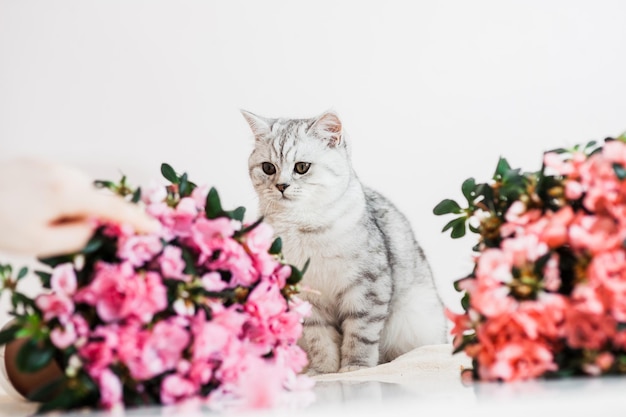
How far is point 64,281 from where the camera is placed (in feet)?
2.86

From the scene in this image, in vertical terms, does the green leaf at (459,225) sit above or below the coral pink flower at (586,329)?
above

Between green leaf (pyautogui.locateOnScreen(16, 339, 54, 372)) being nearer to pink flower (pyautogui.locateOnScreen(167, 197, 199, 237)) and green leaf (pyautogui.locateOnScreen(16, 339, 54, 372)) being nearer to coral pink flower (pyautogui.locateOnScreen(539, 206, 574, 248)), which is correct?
pink flower (pyautogui.locateOnScreen(167, 197, 199, 237))

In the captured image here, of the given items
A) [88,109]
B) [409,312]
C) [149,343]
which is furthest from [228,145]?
[149,343]

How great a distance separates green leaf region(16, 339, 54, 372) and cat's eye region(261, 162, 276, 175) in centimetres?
98

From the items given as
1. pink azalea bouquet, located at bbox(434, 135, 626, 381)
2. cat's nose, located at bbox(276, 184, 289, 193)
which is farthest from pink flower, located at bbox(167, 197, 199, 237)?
cat's nose, located at bbox(276, 184, 289, 193)

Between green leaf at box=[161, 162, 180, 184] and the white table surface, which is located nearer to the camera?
the white table surface

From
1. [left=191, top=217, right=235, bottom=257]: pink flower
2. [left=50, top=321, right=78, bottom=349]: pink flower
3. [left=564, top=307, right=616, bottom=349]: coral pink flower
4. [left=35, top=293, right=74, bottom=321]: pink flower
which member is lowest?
[left=564, top=307, right=616, bottom=349]: coral pink flower

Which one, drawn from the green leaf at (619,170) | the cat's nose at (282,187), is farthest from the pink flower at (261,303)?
the cat's nose at (282,187)

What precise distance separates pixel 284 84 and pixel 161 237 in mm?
1085

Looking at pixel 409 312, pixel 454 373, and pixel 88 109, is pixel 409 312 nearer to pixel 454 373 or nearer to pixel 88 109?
pixel 454 373

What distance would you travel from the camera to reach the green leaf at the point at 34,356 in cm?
84

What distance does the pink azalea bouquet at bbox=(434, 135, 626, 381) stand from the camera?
2.91 ft

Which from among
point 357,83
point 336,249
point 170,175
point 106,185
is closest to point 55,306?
point 106,185

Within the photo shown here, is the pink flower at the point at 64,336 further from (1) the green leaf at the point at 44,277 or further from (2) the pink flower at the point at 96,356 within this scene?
(1) the green leaf at the point at 44,277
